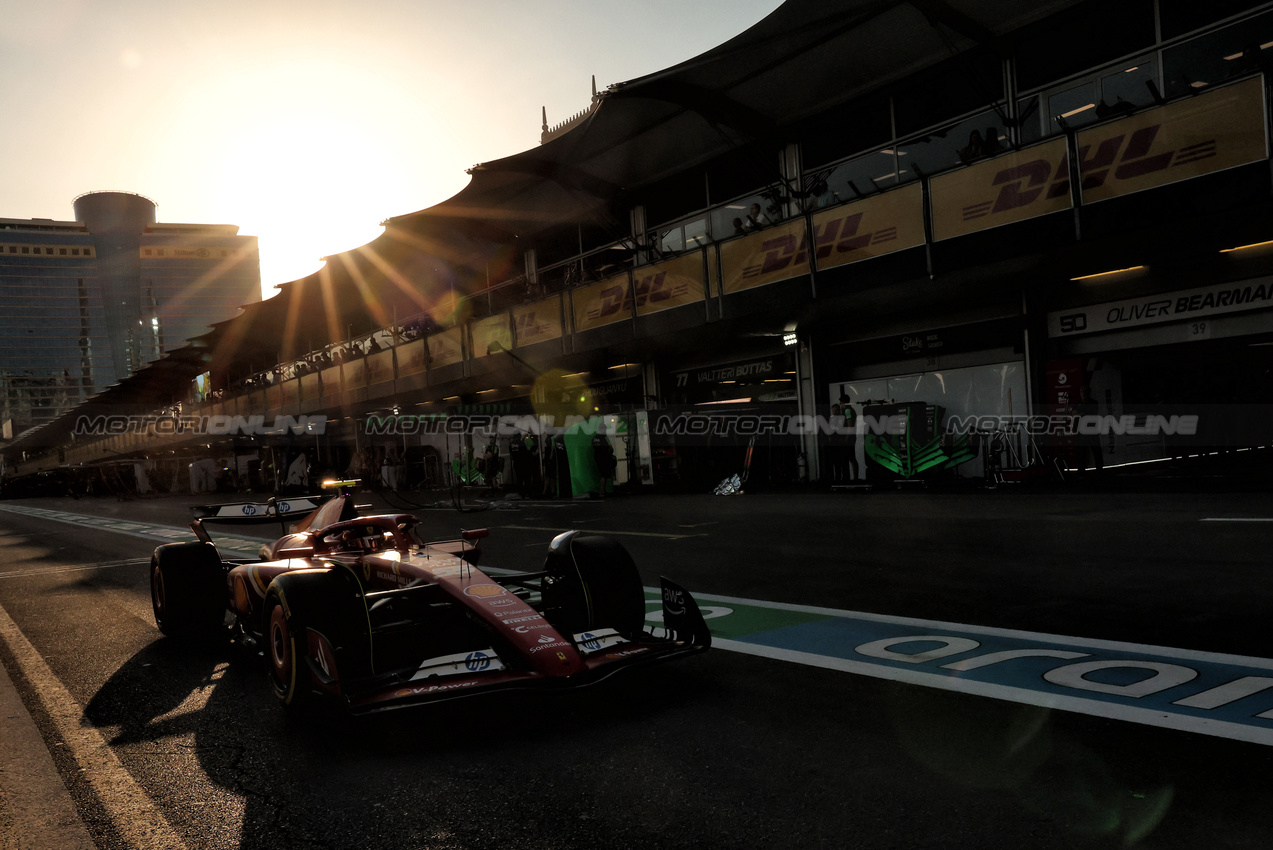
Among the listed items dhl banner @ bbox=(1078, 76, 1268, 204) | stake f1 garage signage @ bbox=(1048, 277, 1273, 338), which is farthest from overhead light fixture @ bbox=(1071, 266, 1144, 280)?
dhl banner @ bbox=(1078, 76, 1268, 204)

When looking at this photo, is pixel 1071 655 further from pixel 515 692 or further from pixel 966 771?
pixel 515 692

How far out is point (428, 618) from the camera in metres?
4.89

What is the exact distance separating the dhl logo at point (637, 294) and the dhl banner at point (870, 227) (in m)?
→ 3.89

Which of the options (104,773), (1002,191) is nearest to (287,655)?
(104,773)

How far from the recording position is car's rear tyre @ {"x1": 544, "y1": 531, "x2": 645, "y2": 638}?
489 cm

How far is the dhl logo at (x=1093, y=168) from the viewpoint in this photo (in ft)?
→ 40.9

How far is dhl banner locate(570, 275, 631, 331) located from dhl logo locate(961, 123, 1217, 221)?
9044 millimetres

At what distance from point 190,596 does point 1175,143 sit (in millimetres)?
13689

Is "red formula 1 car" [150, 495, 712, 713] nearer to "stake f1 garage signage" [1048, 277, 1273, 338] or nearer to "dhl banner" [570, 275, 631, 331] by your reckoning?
"stake f1 garage signage" [1048, 277, 1273, 338]

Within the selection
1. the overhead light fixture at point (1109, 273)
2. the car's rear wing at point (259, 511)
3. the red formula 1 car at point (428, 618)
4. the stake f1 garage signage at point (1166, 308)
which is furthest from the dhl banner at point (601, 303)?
the red formula 1 car at point (428, 618)

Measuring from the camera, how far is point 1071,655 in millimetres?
4508

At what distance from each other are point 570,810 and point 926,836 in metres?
1.18

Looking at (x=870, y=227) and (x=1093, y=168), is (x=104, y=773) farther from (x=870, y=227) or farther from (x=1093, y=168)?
(x=870, y=227)

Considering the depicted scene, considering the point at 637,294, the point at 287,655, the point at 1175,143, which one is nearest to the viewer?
the point at 287,655
